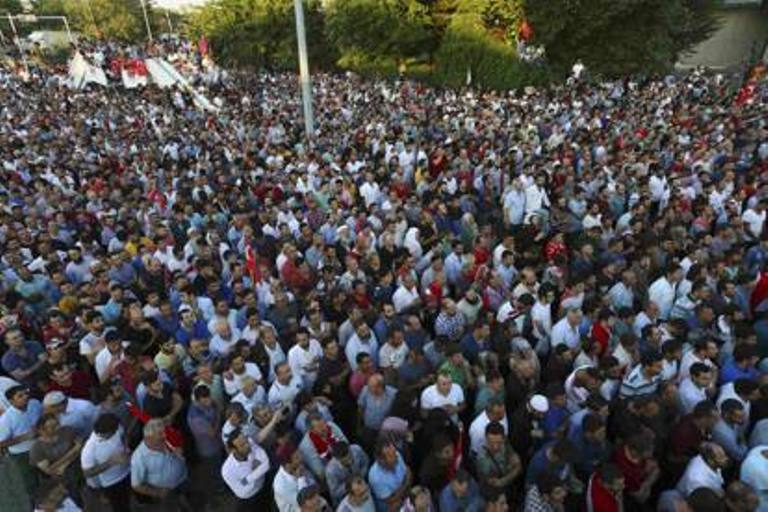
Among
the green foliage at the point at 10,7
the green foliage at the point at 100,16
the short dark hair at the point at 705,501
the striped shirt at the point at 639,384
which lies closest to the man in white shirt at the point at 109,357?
the striped shirt at the point at 639,384

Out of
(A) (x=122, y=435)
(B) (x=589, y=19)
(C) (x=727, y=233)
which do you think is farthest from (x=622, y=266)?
(B) (x=589, y=19)

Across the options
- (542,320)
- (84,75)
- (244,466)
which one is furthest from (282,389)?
(84,75)

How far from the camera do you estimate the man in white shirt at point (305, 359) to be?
5.52 metres

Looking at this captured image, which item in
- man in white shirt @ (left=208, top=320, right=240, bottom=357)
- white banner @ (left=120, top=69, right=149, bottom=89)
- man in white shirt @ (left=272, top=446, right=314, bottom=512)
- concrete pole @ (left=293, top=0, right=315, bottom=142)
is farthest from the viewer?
white banner @ (left=120, top=69, right=149, bottom=89)

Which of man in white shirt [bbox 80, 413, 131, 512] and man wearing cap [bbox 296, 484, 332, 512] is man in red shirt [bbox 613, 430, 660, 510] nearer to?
man wearing cap [bbox 296, 484, 332, 512]

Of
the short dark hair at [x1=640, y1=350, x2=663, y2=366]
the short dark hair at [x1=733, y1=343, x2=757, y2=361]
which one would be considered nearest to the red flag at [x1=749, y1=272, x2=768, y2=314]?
the short dark hair at [x1=733, y1=343, x2=757, y2=361]

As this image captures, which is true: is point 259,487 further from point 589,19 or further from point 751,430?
point 589,19

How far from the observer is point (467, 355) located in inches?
221

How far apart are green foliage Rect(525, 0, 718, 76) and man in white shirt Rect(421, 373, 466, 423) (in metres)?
20.7

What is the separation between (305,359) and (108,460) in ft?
5.88

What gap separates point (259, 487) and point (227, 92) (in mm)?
19818

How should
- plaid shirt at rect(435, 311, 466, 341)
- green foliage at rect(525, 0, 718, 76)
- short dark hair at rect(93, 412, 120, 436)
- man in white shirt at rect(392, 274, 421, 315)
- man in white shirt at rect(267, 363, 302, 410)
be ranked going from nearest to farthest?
1. short dark hair at rect(93, 412, 120, 436)
2. man in white shirt at rect(267, 363, 302, 410)
3. plaid shirt at rect(435, 311, 466, 341)
4. man in white shirt at rect(392, 274, 421, 315)
5. green foliage at rect(525, 0, 718, 76)

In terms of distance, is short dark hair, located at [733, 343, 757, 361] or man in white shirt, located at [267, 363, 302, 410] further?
man in white shirt, located at [267, 363, 302, 410]

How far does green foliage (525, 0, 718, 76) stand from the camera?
72.2 ft
